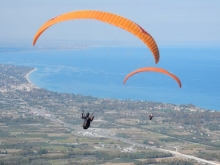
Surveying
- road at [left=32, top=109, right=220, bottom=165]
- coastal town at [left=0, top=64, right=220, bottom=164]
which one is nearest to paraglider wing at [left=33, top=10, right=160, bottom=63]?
coastal town at [left=0, top=64, right=220, bottom=164]

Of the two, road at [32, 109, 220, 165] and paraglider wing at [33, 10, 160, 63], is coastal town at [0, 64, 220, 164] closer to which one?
road at [32, 109, 220, 165]

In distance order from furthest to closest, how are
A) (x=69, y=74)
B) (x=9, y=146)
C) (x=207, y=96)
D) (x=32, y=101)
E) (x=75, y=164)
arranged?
(x=69, y=74) → (x=207, y=96) → (x=32, y=101) → (x=9, y=146) → (x=75, y=164)

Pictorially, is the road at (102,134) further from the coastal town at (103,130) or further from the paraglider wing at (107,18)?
the paraglider wing at (107,18)

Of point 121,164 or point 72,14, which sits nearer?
point 72,14

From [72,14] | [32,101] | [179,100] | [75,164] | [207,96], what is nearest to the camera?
[72,14]

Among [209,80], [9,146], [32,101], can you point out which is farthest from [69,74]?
[9,146]

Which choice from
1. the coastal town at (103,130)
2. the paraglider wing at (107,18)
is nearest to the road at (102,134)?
the coastal town at (103,130)

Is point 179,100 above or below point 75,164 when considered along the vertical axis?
above

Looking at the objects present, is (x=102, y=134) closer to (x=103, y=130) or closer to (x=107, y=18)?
(x=103, y=130)

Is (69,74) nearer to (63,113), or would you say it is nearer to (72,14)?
(63,113)
